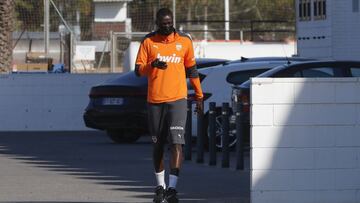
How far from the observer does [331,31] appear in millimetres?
25750

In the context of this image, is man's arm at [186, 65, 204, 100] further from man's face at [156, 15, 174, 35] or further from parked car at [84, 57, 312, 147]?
parked car at [84, 57, 312, 147]

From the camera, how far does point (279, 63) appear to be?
1980 cm

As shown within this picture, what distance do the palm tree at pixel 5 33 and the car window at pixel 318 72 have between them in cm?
1547

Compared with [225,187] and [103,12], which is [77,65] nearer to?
[103,12]

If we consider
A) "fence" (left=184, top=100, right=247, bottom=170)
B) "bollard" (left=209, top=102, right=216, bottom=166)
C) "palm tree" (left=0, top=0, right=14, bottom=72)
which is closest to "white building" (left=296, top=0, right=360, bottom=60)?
"fence" (left=184, top=100, right=247, bottom=170)

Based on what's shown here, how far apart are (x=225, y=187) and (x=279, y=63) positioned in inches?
268

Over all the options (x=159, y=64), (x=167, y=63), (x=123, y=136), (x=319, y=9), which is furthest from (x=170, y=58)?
(x=319, y=9)

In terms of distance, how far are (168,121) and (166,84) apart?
39 centimetres

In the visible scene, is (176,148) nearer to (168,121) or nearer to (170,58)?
(168,121)

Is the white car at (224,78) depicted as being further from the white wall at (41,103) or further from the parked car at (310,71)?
A: the white wall at (41,103)

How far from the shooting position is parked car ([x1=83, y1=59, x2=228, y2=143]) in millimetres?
21047

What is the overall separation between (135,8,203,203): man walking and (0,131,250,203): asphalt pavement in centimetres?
71

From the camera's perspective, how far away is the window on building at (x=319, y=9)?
2633 cm

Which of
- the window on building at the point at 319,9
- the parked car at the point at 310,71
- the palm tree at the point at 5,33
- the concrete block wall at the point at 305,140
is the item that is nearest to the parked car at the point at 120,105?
the parked car at the point at 310,71
